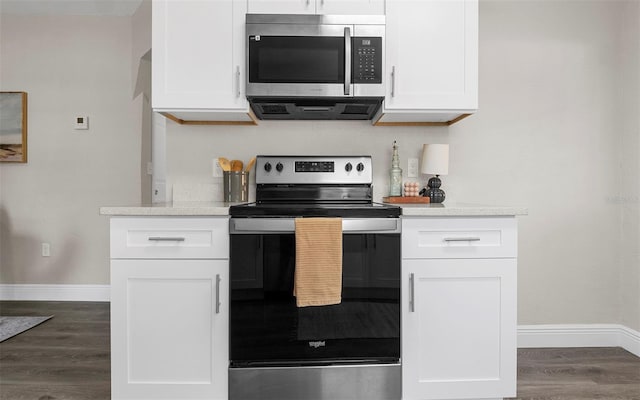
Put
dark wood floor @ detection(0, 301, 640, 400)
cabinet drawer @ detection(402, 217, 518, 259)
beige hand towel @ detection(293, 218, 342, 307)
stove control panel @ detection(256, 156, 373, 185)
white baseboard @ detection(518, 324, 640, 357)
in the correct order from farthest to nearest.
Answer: white baseboard @ detection(518, 324, 640, 357), stove control panel @ detection(256, 156, 373, 185), dark wood floor @ detection(0, 301, 640, 400), cabinet drawer @ detection(402, 217, 518, 259), beige hand towel @ detection(293, 218, 342, 307)

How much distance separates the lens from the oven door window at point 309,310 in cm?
171

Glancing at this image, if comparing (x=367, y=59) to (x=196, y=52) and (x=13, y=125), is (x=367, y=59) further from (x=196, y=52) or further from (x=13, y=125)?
(x=13, y=125)

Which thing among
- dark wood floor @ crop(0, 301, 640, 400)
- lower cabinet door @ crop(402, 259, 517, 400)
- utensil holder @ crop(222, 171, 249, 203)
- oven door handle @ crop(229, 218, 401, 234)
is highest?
utensil holder @ crop(222, 171, 249, 203)

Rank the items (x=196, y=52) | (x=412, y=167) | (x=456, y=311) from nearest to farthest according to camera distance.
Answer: (x=456, y=311), (x=196, y=52), (x=412, y=167)

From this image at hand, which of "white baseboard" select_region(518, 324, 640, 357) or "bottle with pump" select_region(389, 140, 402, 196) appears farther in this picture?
"white baseboard" select_region(518, 324, 640, 357)

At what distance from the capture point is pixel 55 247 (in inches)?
142

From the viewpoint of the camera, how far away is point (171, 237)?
1.72 meters

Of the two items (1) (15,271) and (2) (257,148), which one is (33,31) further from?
(2) (257,148)

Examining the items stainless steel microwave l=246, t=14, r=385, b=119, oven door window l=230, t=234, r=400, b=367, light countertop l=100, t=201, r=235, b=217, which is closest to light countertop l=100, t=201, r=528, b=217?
light countertop l=100, t=201, r=235, b=217

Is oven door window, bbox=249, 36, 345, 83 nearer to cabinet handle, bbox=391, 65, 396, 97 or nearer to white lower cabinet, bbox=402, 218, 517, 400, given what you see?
cabinet handle, bbox=391, 65, 396, 97

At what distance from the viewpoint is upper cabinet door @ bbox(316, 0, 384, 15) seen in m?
2.01

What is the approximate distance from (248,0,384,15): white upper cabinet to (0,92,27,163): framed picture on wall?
2779 millimetres

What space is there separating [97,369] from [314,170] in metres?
1.61

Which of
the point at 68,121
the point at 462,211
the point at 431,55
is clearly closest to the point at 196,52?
the point at 431,55
